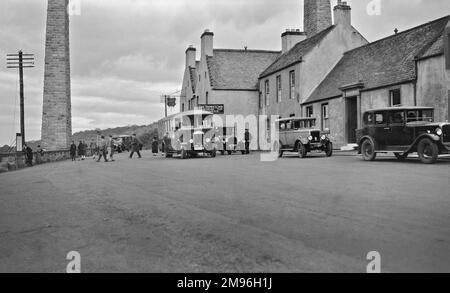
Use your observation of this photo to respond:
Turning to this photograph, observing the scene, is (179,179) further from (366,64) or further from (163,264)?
(366,64)

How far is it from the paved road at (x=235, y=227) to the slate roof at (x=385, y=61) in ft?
40.3

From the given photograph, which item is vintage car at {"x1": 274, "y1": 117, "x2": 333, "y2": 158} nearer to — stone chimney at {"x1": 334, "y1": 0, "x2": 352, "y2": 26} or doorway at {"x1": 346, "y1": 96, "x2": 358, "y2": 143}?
doorway at {"x1": 346, "y1": 96, "x2": 358, "y2": 143}

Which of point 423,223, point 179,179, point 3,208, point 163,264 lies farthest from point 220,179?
point 163,264

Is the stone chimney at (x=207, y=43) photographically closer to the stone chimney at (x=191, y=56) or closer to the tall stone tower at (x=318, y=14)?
the stone chimney at (x=191, y=56)

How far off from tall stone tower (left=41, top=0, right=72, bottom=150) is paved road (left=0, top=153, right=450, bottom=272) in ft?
85.0

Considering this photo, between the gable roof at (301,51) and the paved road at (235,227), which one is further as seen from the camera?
the gable roof at (301,51)

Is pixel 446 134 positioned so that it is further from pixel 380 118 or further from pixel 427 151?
pixel 380 118

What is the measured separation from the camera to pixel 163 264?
432cm

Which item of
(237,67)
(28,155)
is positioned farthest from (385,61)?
(28,155)

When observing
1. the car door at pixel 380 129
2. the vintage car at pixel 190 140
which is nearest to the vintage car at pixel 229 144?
the vintage car at pixel 190 140

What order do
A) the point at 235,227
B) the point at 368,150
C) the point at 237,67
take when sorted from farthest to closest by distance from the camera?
the point at 237,67 → the point at 368,150 → the point at 235,227

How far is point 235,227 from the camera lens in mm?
5844

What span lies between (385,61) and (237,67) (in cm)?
1957

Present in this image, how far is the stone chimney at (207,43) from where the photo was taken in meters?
42.0
